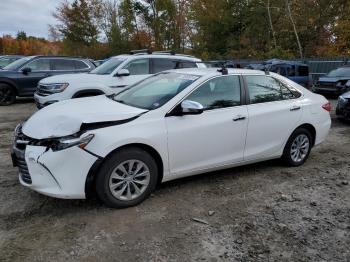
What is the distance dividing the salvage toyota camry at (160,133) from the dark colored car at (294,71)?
1084 centimetres

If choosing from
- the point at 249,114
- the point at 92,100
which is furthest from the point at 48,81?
the point at 249,114

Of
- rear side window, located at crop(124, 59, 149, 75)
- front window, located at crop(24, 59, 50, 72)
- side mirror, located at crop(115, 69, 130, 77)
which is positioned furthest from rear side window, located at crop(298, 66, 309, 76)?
front window, located at crop(24, 59, 50, 72)

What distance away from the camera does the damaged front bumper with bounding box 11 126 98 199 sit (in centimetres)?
383

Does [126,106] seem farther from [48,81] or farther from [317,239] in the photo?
[48,81]

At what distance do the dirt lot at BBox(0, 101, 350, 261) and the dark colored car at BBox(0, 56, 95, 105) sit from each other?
7.94 metres

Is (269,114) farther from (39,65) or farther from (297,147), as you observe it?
(39,65)

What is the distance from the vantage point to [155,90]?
508cm

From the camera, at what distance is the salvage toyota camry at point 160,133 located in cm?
392

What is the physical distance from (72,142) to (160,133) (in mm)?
998

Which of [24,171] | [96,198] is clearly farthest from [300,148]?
[24,171]

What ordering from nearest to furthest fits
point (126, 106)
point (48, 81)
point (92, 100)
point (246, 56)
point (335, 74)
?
1. point (126, 106)
2. point (92, 100)
3. point (48, 81)
4. point (335, 74)
5. point (246, 56)

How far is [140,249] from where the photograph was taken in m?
3.46

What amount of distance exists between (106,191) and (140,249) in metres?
0.86

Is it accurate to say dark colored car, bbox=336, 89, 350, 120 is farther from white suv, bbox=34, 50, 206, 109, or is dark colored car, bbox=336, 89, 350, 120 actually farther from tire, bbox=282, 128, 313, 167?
tire, bbox=282, 128, 313, 167
